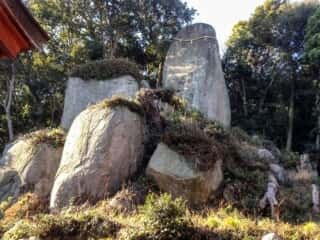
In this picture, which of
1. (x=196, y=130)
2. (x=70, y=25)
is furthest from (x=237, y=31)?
(x=196, y=130)

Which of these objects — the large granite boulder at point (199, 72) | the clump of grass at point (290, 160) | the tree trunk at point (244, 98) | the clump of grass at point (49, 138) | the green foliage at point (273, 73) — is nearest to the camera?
the clump of grass at point (49, 138)

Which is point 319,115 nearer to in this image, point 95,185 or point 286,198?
point 286,198

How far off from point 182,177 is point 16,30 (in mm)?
6702

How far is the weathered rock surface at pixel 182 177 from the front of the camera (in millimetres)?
9992

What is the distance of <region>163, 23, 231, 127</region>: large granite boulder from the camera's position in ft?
54.5

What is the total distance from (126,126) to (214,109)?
6.35 metres

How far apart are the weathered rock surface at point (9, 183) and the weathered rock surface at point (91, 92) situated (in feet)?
10.1

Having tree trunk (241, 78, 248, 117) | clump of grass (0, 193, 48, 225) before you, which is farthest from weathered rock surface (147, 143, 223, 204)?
tree trunk (241, 78, 248, 117)

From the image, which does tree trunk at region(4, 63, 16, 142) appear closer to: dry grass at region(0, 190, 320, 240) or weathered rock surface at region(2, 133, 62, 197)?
weathered rock surface at region(2, 133, 62, 197)

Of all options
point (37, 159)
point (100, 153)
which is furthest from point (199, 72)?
point (100, 153)

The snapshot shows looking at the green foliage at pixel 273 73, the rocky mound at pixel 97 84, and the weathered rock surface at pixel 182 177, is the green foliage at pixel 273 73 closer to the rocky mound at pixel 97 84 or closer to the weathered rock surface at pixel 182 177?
the rocky mound at pixel 97 84

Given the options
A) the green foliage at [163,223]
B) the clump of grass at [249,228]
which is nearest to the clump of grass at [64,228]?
the green foliage at [163,223]

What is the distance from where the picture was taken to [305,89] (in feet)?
64.7

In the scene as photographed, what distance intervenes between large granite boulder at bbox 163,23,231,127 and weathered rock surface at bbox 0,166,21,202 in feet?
22.2
